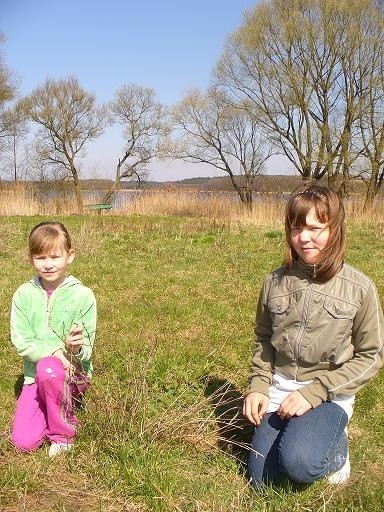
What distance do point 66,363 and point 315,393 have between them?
4.22 ft

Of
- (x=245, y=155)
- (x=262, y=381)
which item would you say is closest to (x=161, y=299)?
(x=262, y=381)

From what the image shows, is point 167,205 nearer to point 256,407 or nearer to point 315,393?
point 256,407

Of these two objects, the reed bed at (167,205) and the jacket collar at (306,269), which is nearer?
the jacket collar at (306,269)

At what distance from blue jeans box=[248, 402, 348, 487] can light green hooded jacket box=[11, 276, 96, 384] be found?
42.7 inches

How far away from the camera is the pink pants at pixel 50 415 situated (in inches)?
104

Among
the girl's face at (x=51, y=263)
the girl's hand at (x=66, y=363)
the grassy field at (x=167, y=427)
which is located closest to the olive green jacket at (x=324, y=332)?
the grassy field at (x=167, y=427)

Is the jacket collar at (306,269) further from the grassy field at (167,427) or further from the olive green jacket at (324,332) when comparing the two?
the grassy field at (167,427)

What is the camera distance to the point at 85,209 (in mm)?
23594

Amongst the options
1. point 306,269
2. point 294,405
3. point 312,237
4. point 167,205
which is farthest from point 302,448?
point 167,205

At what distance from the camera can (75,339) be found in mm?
2678

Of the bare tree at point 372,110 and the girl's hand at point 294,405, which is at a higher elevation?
the bare tree at point 372,110

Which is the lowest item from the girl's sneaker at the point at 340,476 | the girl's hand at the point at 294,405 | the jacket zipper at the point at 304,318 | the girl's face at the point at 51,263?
the girl's sneaker at the point at 340,476

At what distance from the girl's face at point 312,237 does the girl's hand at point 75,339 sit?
1.24 meters

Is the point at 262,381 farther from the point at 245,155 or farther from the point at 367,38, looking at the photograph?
the point at 245,155
